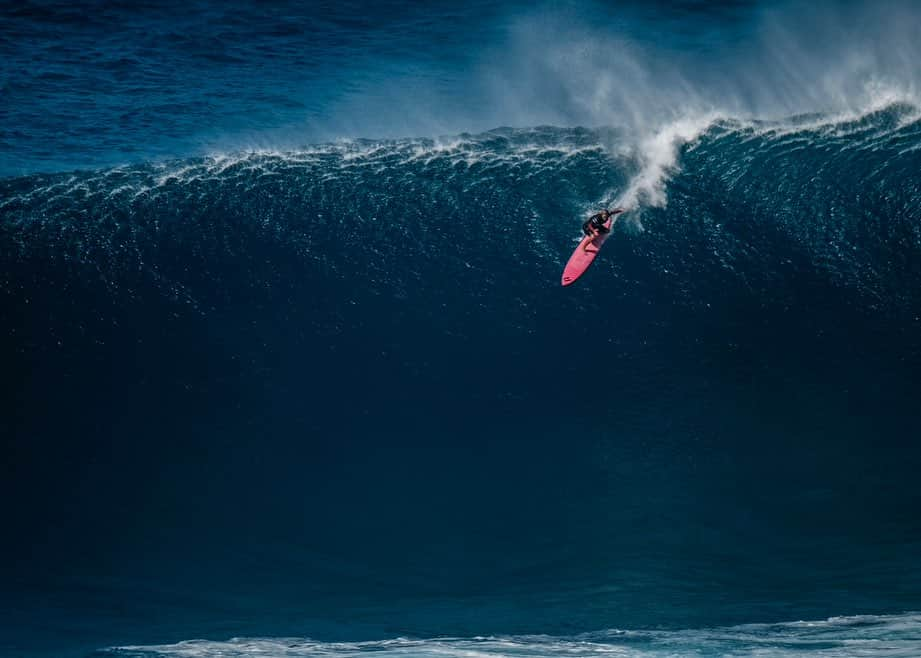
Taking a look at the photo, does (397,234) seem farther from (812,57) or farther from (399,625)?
(812,57)

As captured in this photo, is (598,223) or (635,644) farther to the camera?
(598,223)

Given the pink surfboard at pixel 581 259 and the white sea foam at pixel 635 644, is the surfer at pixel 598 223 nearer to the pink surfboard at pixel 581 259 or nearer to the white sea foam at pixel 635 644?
the pink surfboard at pixel 581 259

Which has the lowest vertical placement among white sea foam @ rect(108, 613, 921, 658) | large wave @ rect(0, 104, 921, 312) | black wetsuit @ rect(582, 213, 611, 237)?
white sea foam @ rect(108, 613, 921, 658)

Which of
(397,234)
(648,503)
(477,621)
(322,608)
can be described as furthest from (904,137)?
(322,608)

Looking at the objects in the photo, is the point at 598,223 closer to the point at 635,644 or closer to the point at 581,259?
the point at 581,259

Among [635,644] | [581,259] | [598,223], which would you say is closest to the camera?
[635,644]

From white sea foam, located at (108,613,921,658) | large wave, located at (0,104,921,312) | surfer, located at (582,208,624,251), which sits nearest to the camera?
white sea foam, located at (108,613,921,658)

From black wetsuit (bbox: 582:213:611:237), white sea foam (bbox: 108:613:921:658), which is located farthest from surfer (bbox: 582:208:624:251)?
white sea foam (bbox: 108:613:921:658)

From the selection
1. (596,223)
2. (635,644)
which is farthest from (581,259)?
(635,644)

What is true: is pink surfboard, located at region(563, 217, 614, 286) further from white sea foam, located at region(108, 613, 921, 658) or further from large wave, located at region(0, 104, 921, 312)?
white sea foam, located at region(108, 613, 921, 658)
